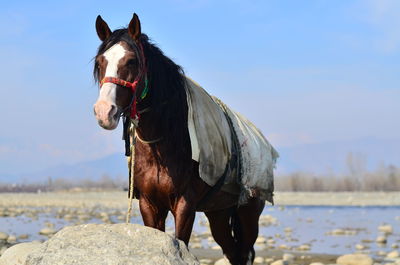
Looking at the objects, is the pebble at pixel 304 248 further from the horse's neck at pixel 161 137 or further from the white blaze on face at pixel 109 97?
the white blaze on face at pixel 109 97

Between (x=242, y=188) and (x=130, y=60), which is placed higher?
(x=130, y=60)

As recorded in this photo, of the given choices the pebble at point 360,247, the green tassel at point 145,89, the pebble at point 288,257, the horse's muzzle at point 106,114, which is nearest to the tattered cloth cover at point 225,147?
the green tassel at point 145,89

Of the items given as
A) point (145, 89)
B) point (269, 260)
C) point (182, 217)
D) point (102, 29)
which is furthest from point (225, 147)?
point (269, 260)

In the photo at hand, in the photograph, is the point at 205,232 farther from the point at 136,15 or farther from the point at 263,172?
the point at 136,15

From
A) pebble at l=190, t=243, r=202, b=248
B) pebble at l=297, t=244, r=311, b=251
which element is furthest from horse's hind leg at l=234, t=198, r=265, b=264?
pebble at l=297, t=244, r=311, b=251

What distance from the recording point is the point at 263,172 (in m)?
7.09

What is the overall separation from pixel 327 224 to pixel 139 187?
20805 mm

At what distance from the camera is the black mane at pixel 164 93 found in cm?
531

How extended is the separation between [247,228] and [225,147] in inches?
59.5

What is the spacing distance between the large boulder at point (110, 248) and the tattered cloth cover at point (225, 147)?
1.13 meters

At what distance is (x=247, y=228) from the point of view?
7246 millimetres

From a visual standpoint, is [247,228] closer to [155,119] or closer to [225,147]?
[225,147]

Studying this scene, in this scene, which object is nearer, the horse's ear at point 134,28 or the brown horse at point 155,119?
the brown horse at point 155,119

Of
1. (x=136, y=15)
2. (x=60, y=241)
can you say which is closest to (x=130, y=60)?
(x=136, y=15)
